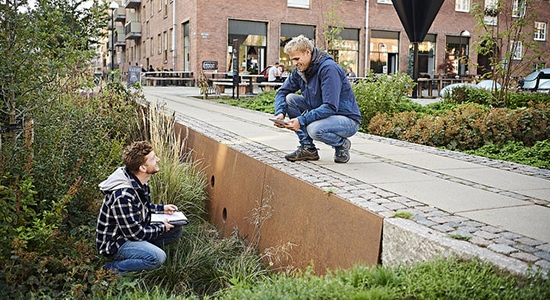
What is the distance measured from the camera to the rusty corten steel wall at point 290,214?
11.5ft

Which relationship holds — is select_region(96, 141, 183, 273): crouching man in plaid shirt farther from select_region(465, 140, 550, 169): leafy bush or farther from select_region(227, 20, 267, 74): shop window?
select_region(227, 20, 267, 74): shop window

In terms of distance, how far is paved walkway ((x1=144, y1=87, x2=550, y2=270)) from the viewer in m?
3.05

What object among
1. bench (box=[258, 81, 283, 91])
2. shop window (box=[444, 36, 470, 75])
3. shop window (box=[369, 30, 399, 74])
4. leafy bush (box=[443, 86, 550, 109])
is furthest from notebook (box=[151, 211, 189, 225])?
shop window (box=[444, 36, 470, 75])

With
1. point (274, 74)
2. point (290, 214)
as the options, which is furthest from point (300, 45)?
point (274, 74)

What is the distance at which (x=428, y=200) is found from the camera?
3.92 m

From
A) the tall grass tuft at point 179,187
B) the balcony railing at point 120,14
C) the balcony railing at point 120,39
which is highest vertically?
the balcony railing at point 120,14

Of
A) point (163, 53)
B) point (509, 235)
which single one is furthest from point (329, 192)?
point (163, 53)

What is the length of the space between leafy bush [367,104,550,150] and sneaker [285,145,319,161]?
269 centimetres

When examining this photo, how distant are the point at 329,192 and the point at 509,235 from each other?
1.37 metres

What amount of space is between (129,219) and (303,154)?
1.97 meters

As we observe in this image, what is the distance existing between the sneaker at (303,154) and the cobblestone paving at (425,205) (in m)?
0.11

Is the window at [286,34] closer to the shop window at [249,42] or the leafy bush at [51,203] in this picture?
the shop window at [249,42]

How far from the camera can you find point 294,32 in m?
31.2

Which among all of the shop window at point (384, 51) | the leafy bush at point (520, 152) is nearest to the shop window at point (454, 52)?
the shop window at point (384, 51)
